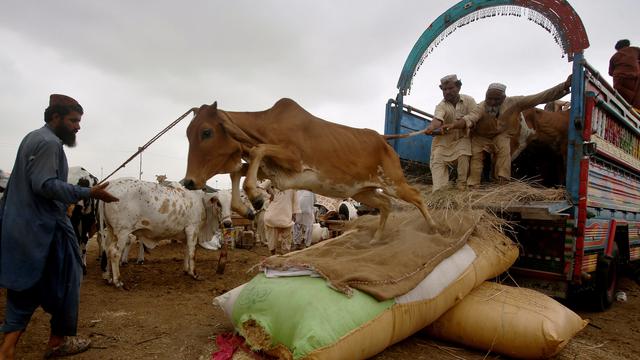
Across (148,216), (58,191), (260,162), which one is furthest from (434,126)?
(148,216)

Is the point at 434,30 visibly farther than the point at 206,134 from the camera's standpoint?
Yes

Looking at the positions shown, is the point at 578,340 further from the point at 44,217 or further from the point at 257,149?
the point at 44,217

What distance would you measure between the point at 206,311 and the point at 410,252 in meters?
2.36

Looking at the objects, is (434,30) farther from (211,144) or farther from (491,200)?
(211,144)

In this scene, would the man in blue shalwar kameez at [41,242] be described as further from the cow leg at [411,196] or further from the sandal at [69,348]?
the cow leg at [411,196]

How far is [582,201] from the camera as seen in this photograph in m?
3.72

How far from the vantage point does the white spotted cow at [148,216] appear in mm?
5527

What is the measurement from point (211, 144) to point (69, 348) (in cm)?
187

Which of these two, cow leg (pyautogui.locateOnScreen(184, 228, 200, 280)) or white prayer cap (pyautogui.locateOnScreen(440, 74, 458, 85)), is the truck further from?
cow leg (pyautogui.locateOnScreen(184, 228, 200, 280))

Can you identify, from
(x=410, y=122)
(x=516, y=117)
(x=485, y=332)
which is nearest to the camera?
(x=485, y=332)

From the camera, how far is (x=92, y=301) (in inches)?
181

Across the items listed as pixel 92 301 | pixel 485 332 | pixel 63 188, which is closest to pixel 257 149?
pixel 63 188

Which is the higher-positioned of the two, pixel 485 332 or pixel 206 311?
pixel 485 332

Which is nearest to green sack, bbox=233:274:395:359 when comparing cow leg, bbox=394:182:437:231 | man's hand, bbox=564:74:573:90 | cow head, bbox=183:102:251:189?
cow head, bbox=183:102:251:189
